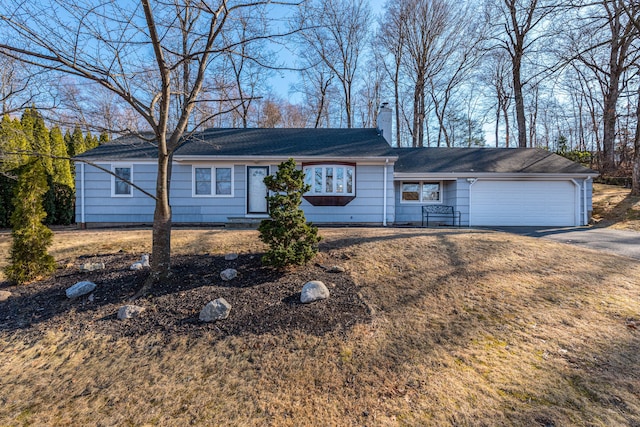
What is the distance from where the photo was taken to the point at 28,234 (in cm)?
459

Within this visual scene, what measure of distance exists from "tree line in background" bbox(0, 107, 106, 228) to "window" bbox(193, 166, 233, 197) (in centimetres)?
350

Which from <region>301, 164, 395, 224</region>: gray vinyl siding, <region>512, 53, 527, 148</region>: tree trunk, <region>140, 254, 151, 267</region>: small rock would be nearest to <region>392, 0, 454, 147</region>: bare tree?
<region>512, 53, 527, 148</region>: tree trunk

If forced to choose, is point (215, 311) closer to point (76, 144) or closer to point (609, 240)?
point (609, 240)

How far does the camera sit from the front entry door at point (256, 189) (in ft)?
35.7

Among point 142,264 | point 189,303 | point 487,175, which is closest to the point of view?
point 189,303

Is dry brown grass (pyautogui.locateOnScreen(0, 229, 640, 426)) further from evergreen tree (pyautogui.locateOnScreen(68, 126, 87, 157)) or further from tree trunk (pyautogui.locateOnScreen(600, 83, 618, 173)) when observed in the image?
evergreen tree (pyautogui.locateOnScreen(68, 126, 87, 157))

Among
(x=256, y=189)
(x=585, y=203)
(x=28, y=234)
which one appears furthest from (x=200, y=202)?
(x=585, y=203)

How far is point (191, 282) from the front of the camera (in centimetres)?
448

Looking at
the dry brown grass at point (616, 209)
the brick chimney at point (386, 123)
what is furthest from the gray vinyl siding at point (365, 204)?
the dry brown grass at point (616, 209)

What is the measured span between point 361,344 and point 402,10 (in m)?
23.7

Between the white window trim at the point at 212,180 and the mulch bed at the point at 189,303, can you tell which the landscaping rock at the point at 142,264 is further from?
the white window trim at the point at 212,180

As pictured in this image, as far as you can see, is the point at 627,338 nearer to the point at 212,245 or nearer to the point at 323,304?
the point at 323,304

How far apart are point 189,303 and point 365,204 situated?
309 inches

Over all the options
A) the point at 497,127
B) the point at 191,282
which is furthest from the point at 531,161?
the point at 497,127
